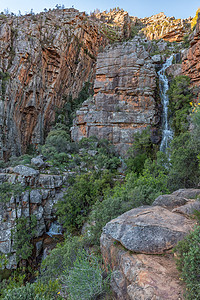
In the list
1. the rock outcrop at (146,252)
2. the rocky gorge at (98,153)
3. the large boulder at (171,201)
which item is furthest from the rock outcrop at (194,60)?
the rock outcrop at (146,252)

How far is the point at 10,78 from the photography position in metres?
24.8

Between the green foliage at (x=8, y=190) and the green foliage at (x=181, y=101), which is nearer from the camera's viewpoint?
the green foliage at (x=8, y=190)

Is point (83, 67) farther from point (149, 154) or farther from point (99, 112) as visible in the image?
point (149, 154)

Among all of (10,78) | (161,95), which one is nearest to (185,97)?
(161,95)

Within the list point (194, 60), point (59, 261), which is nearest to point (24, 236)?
point (59, 261)

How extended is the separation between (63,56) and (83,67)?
5.37 m

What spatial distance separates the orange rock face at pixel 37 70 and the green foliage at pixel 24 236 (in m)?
13.0

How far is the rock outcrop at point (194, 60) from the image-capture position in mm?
19609

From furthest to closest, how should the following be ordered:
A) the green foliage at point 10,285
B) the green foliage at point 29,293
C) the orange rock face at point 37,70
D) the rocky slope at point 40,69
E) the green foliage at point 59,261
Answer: the orange rock face at point 37,70
the rocky slope at point 40,69
the green foliage at point 59,261
the green foliage at point 10,285
the green foliage at point 29,293

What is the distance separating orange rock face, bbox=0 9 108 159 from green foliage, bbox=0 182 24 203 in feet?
34.1

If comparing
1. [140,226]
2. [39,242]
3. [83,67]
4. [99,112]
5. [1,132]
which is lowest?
[39,242]

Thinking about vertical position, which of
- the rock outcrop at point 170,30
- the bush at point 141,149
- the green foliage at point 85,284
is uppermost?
the rock outcrop at point 170,30

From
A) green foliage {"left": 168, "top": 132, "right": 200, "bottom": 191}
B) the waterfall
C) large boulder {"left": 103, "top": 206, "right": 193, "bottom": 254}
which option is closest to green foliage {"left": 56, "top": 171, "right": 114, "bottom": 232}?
green foliage {"left": 168, "top": 132, "right": 200, "bottom": 191}

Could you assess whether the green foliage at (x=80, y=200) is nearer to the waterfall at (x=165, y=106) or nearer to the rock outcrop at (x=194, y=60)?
the waterfall at (x=165, y=106)
